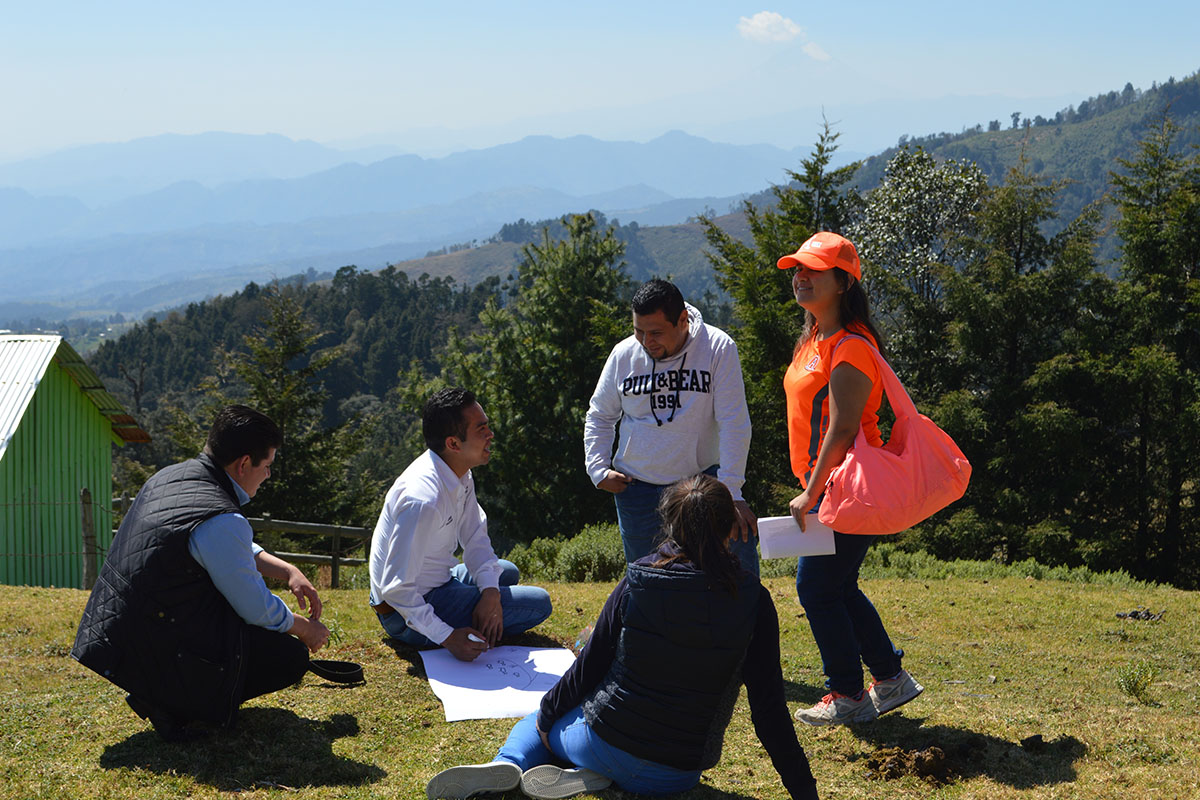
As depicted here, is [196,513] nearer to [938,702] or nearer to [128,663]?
[128,663]

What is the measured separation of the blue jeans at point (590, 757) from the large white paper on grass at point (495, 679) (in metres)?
0.94

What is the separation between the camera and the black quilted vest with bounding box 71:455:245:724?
Answer: 439cm

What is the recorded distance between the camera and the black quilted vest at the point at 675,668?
368 cm

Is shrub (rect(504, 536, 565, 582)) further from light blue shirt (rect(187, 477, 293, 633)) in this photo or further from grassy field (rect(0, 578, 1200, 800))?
light blue shirt (rect(187, 477, 293, 633))

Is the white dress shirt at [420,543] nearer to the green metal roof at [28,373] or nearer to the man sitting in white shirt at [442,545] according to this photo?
the man sitting in white shirt at [442,545]

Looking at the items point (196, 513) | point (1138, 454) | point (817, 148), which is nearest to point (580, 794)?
point (196, 513)

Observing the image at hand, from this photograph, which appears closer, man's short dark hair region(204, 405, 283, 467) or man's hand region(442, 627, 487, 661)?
man's short dark hair region(204, 405, 283, 467)

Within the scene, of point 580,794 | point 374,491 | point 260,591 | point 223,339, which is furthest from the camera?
point 223,339

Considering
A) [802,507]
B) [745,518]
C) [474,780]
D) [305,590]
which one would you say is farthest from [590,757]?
[305,590]

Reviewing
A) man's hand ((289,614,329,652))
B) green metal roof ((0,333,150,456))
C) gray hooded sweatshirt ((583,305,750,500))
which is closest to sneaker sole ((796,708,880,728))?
gray hooded sweatshirt ((583,305,750,500))

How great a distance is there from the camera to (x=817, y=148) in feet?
106

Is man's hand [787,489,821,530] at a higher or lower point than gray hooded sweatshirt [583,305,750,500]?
lower

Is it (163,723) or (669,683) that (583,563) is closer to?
(163,723)

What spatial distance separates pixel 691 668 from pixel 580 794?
0.86 meters
